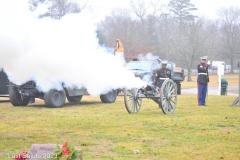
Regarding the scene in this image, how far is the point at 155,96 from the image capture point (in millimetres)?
16125

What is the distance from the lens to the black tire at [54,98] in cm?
1939

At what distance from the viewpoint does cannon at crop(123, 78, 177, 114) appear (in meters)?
16.1

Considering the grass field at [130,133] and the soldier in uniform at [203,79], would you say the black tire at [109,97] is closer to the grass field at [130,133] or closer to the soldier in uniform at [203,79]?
the soldier in uniform at [203,79]

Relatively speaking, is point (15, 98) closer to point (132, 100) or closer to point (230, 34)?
point (132, 100)

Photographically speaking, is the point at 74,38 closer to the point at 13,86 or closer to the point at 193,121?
the point at 193,121

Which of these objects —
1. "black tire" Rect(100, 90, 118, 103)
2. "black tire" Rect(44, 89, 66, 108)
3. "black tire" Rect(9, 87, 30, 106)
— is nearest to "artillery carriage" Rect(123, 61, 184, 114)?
"black tire" Rect(44, 89, 66, 108)

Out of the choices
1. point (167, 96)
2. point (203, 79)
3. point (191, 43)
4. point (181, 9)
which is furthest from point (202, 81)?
point (181, 9)

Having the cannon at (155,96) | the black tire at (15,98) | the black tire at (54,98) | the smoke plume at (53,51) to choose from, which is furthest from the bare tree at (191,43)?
the smoke plume at (53,51)

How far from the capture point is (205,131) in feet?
40.0

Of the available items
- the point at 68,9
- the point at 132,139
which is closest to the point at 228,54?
the point at 68,9

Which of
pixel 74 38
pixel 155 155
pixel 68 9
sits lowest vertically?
pixel 155 155

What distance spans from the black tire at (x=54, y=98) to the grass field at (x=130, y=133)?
223cm

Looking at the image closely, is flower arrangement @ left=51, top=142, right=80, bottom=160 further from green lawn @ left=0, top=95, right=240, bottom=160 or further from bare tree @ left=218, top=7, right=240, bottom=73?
bare tree @ left=218, top=7, right=240, bottom=73

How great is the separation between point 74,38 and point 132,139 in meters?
→ 3.70
